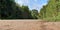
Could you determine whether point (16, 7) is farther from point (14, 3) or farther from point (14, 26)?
point (14, 26)

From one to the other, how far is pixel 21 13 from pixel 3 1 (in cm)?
79

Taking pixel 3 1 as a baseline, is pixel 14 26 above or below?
below

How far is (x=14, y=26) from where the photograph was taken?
2.48ft

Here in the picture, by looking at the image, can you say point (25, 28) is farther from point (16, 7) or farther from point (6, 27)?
point (16, 7)

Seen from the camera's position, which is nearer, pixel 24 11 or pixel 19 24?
pixel 19 24

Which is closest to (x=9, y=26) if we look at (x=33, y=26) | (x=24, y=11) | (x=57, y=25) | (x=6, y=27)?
(x=6, y=27)

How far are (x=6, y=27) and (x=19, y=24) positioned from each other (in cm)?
8

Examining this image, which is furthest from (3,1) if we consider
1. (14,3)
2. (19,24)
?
(19,24)

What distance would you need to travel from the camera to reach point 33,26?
762 mm

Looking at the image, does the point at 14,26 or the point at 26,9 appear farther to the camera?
the point at 26,9

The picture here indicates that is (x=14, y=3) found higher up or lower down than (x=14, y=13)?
higher up

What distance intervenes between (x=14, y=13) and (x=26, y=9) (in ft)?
1.71

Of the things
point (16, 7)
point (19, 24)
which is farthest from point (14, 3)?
point (19, 24)

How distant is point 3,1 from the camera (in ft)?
17.4
